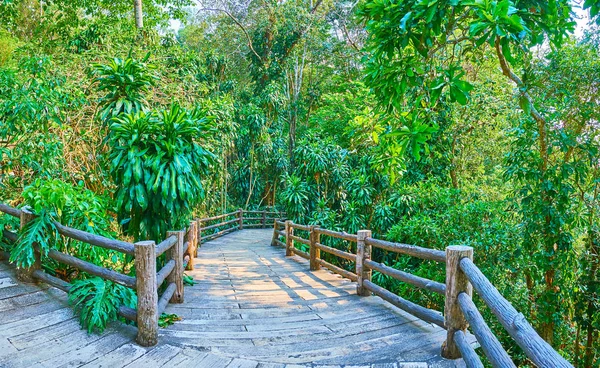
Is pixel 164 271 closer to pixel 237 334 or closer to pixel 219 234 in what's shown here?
pixel 237 334

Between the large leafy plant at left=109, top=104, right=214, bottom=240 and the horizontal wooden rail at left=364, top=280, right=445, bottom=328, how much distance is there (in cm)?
225

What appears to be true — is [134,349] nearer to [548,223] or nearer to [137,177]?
[137,177]

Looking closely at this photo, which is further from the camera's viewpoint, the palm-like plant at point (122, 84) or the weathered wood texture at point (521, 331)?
the palm-like plant at point (122, 84)

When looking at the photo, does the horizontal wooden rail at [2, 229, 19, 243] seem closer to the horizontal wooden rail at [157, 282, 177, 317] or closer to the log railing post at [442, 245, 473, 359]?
the horizontal wooden rail at [157, 282, 177, 317]

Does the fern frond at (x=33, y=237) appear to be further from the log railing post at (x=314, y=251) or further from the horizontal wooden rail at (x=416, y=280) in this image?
the log railing post at (x=314, y=251)

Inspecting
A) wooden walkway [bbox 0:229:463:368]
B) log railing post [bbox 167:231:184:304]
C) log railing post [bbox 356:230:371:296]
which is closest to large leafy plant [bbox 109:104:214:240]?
log railing post [bbox 167:231:184:304]

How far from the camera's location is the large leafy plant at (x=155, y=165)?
3.80 m

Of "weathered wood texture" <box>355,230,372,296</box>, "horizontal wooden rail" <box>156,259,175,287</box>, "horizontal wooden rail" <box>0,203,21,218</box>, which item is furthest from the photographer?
"weathered wood texture" <box>355,230,372,296</box>

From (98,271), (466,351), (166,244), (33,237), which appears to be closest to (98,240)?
→ (98,271)

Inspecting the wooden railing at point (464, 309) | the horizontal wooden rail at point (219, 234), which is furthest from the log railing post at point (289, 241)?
the wooden railing at point (464, 309)

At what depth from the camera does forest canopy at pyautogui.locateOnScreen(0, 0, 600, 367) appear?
318cm

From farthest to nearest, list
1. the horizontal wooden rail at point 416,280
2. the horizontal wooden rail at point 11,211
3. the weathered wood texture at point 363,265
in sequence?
1. the weathered wood texture at point 363,265
2. the horizontal wooden rail at point 11,211
3. the horizontal wooden rail at point 416,280

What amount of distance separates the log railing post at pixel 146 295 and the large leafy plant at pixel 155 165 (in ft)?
3.57

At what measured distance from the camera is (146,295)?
275cm
